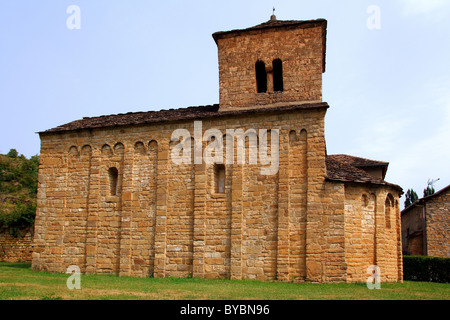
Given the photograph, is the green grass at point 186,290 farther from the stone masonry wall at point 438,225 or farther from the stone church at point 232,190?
the stone masonry wall at point 438,225

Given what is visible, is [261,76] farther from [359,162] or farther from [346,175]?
[359,162]

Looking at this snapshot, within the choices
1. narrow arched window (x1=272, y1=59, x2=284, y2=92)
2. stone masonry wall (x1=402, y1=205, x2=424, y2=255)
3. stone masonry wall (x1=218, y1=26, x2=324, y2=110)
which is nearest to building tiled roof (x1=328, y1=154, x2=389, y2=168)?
stone masonry wall (x1=402, y1=205, x2=424, y2=255)

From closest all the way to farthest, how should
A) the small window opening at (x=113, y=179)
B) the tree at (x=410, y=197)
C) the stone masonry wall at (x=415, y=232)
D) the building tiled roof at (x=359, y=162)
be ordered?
the small window opening at (x=113, y=179) → the building tiled roof at (x=359, y=162) → the stone masonry wall at (x=415, y=232) → the tree at (x=410, y=197)

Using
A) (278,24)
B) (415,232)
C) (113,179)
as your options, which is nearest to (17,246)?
(113,179)

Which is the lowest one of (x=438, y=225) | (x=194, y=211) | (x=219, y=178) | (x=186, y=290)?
(x=186, y=290)

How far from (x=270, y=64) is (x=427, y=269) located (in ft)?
38.8

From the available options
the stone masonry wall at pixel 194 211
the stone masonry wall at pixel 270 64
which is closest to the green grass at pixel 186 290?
→ the stone masonry wall at pixel 194 211

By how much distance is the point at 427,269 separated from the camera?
19.9 meters

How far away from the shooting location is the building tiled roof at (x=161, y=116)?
16062 millimetres

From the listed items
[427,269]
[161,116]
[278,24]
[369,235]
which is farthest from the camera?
[427,269]

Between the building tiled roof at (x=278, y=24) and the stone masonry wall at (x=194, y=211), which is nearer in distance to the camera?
the stone masonry wall at (x=194, y=211)

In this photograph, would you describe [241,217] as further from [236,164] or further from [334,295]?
[334,295]

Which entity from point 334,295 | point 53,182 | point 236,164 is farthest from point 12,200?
point 334,295

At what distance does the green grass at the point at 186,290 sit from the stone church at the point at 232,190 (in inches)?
45.3
